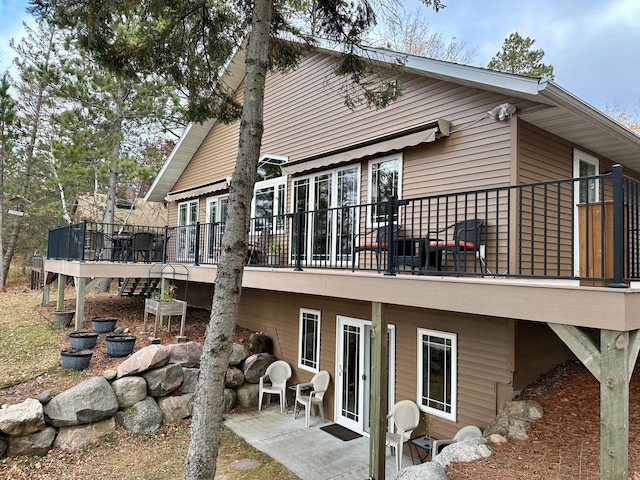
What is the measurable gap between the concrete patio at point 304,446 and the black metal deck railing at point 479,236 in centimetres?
300

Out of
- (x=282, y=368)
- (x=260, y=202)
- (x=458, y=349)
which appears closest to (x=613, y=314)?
(x=458, y=349)

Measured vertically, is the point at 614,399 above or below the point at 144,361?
above

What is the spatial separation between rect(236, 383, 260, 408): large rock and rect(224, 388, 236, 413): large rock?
3.3 inches

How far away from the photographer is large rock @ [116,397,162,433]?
703 centimetres

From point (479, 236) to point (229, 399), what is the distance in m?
5.83

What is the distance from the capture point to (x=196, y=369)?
27.0 ft

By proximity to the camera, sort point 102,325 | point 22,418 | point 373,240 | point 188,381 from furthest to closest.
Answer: point 102,325 → point 188,381 → point 373,240 → point 22,418

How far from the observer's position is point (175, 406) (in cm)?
768

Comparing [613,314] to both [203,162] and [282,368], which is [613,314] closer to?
[282,368]

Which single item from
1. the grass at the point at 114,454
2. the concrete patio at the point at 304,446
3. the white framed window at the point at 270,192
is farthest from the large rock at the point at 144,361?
the white framed window at the point at 270,192

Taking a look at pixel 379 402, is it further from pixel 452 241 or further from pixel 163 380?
pixel 163 380

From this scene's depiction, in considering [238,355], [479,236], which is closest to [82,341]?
[238,355]

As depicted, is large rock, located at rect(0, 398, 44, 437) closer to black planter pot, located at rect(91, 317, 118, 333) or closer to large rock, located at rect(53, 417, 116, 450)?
large rock, located at rect(53, 417, 116, 450)

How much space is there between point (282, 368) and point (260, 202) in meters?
4.24
